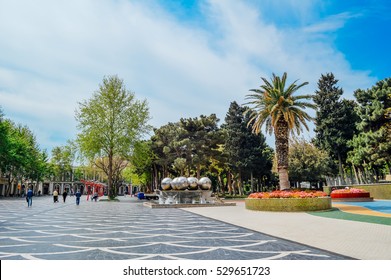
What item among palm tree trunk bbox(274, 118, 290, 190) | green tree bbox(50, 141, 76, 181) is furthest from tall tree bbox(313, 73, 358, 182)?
green tree bbox(50, 141, 76, 181)

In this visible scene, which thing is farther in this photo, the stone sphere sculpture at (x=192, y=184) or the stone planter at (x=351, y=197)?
the stone sphere sculpture at (x=192, y=184)

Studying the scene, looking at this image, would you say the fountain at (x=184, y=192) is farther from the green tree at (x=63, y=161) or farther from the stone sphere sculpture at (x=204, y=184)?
the green tree at (x=63, y=161)

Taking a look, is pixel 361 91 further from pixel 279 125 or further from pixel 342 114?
pixel 279 125

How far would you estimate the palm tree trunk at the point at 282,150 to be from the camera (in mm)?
23814

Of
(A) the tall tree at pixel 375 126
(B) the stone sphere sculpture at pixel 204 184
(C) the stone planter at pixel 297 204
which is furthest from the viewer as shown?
(A) the tall tree at pixel 375 126

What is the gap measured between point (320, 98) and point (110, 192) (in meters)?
35.5

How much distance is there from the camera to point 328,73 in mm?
48094

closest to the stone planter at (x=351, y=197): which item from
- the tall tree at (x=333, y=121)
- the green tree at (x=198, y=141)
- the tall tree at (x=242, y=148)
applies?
the tall tree at (x=333, y=121)

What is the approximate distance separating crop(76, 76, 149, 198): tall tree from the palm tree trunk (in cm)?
2187

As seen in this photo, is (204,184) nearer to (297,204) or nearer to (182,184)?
(182,184)

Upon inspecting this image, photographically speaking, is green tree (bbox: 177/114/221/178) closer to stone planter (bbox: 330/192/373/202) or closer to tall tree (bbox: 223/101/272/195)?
tall tree (bbox: 223/101/272/195)

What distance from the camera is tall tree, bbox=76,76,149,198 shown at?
39281 mm
